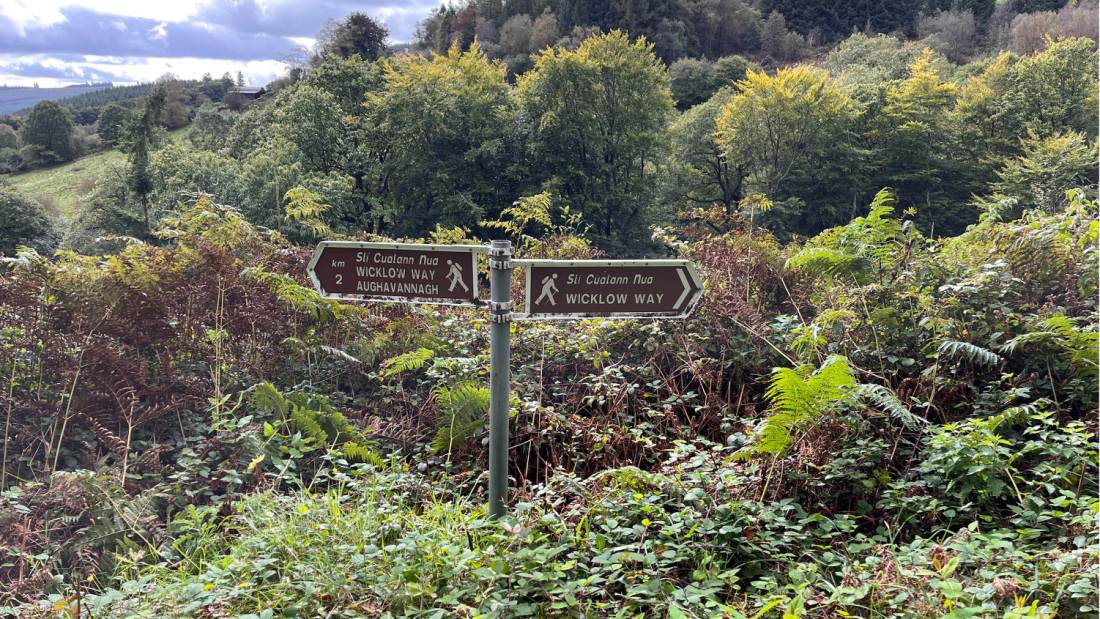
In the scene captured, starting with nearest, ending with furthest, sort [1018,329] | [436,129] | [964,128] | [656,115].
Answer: [1018,329]
[436,129]
[656,115]
[964,128]

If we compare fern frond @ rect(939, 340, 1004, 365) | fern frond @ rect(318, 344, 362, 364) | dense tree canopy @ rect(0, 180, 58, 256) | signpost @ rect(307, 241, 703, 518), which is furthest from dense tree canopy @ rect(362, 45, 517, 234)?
signpost @ rect(307, 241, 703, 518)

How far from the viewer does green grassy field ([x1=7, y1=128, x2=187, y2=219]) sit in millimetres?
46059

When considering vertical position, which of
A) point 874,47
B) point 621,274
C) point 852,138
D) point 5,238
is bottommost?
point 5,238

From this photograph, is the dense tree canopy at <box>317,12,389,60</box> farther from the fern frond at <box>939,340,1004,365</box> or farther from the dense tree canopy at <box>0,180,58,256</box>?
the fern frond at <box>939,340,1004,365</box>

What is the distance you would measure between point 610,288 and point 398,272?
33.0 inches

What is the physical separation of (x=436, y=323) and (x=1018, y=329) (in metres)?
3.83

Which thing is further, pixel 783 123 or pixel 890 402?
pixel 783 123

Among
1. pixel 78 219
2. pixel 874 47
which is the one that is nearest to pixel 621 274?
pixel 78 219

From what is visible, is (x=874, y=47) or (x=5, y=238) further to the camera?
(x=874, y=47)

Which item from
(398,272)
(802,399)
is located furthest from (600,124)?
(398,272)

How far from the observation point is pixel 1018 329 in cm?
407

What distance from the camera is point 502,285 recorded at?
2629 mm

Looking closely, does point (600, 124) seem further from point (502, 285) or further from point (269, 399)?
point (502, 285)

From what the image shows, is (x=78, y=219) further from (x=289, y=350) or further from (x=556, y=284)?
(x=556, y=284)
